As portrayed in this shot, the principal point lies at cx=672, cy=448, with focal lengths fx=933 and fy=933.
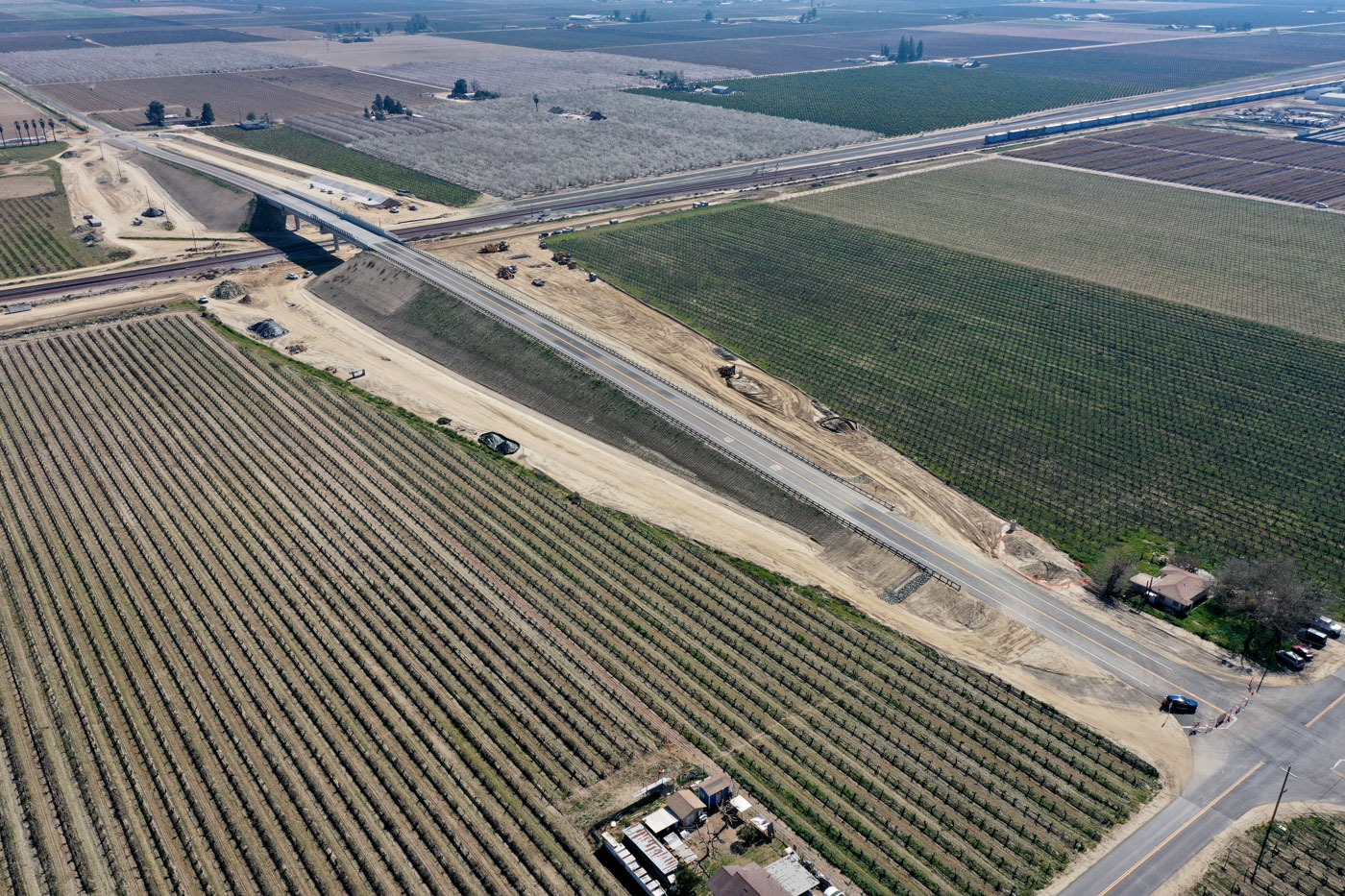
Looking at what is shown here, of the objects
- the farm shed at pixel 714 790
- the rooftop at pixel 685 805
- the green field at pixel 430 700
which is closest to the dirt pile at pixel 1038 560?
the green field at pixel 430 700

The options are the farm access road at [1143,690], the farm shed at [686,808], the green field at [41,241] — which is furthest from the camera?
the green field at [41,241]

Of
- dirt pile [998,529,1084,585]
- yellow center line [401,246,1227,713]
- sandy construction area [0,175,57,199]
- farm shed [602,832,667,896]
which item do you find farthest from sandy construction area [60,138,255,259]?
farm shed [602,832,667,896]

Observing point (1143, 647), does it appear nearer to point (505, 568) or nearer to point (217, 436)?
point (505, 568)

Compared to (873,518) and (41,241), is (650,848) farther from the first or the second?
(41,241)

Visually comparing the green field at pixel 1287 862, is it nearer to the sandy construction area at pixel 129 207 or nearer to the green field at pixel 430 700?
the green field at pixel 430 700

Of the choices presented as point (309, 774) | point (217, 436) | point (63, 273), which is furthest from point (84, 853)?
point (63, 273)
